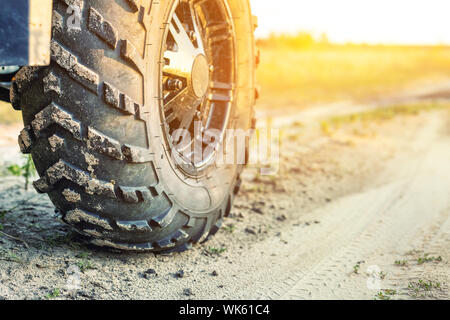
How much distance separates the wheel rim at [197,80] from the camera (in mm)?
2555

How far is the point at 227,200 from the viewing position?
2.92m

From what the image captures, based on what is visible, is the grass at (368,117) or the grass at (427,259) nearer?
the grass at (427,259)

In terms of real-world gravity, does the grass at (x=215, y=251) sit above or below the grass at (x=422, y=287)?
above

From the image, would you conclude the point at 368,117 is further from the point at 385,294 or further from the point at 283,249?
the point at 385,294

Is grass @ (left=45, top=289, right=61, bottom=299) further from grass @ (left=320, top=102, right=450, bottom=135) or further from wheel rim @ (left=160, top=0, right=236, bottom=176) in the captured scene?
grass @ (left=320, top=102, right=450, bottom=135)

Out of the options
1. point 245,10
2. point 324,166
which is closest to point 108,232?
point 245,10

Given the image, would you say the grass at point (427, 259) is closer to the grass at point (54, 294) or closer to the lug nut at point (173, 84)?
the lug nut at point (173, 84)

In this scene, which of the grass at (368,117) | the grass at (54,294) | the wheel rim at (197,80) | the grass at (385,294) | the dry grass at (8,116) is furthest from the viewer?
the grass at (368,117)

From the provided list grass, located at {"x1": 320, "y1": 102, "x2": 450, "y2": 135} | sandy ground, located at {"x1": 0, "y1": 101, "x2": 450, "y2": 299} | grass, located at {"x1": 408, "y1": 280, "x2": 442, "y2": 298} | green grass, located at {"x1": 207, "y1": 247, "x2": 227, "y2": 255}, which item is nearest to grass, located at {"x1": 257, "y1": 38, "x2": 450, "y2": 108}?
grass, located at {"x1": 320, "y1": 102, "x2": 450, "y2": 135}

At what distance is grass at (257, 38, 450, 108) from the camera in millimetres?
11922

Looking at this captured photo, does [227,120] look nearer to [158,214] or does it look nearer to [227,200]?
[227,200]

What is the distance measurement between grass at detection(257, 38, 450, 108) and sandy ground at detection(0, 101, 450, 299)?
570 centimetres

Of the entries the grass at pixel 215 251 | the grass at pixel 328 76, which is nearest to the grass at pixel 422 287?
the grass at pixel 215 251

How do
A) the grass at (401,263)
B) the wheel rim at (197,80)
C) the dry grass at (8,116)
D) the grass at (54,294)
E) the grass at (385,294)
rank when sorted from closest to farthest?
the grass at (54,294) < the grass at (385,294) < the wheel rim at (197,80) < the grass at (401,263) < the dry grass at (8,116)
